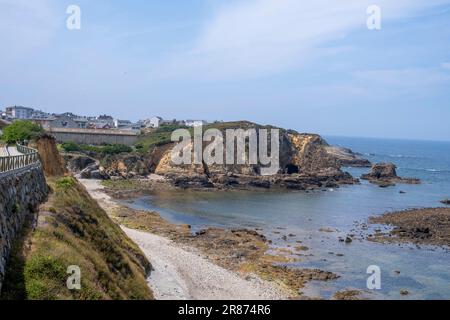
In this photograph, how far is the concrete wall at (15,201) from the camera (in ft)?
54.7

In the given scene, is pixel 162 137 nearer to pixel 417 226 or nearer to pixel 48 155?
pixel 417 226

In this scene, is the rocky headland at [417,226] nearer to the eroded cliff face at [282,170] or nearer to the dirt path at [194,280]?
the dirt path at [194,280]

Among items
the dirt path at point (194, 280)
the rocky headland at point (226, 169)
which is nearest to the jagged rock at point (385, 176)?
the rocky headland at point (226, 169)

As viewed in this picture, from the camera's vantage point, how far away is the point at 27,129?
64938mm

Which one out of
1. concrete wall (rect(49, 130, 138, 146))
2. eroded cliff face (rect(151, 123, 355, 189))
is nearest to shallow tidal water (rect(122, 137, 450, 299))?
eroded cliff face (rect(151, 123, 355, 189))

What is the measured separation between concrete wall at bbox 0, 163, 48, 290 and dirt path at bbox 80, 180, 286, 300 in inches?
322

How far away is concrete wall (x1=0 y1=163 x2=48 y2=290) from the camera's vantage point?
1668 cm

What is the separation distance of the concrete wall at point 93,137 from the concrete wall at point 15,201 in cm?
8835

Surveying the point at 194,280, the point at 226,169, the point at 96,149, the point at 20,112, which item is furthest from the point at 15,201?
the point at 20,112

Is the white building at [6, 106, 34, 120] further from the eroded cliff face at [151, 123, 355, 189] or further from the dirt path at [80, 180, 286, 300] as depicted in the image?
the dirt path at [80, 180, 286, 300]

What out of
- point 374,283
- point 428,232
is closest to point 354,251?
point 374,283

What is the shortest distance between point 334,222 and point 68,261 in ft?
142
